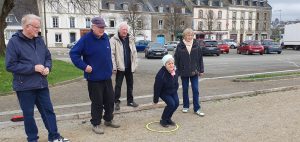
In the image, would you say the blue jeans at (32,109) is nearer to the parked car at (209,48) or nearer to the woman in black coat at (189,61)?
the woman in black coat at (189,61)

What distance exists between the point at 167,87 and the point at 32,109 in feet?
7.67

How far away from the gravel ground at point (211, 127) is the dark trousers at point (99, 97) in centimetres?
31

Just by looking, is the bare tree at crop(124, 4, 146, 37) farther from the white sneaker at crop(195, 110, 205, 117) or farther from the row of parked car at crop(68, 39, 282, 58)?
the white sneaker at crop(195, 110, 205, 117)

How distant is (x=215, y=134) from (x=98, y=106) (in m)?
2.01

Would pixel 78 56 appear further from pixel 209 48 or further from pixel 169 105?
pixel 209 48

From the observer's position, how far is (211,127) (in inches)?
228

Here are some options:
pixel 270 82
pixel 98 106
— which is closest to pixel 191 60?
pixel 98 106

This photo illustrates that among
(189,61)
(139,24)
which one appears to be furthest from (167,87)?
(139,24)

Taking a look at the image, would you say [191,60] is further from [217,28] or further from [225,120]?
[217,28]

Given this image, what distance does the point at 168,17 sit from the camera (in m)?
62.8

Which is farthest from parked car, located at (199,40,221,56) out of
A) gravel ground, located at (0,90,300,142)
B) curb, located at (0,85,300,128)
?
gravel ground, located at (0,90,300,142)

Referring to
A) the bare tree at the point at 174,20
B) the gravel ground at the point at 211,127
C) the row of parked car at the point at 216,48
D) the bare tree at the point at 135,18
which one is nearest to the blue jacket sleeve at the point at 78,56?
the gravel ground at the point at 211,127

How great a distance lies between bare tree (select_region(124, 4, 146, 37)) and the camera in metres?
56.5

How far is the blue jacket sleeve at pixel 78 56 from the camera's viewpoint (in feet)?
16.9
